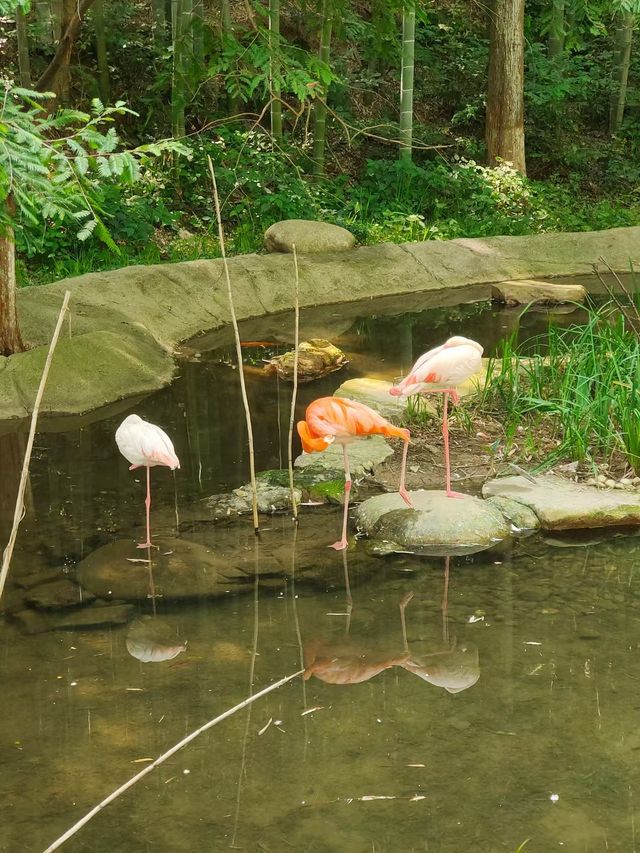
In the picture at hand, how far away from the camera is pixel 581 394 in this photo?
593cm

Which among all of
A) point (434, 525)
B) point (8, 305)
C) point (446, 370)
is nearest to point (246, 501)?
point (434, 525)

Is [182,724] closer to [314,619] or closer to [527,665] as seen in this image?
[314,619]

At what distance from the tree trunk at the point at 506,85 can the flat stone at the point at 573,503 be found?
30.9 feet

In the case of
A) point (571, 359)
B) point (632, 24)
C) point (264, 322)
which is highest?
point (632, 24)

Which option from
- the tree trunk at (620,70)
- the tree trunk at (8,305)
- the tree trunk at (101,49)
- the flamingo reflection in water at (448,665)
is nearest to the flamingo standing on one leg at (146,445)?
the flamingo reflection in water at (448,665)

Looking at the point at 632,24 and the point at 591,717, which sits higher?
the point at 632,24

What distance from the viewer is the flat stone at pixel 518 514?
534cm

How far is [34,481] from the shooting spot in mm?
6066

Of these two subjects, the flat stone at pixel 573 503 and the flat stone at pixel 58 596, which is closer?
the flat stone at pixel 58 596

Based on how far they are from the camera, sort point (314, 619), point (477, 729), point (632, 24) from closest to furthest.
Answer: point (477, 729) < point (314, 619) < point (632, 24)

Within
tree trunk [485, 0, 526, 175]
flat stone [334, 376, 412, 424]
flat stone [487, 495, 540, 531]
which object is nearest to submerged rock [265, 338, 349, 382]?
flat stone [334, 376, 412, 424]

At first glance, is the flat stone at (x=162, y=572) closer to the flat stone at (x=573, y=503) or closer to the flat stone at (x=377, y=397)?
the flat stone at (x=573, y=503)

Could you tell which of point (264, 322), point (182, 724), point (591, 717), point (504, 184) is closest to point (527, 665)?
point (591, 717)

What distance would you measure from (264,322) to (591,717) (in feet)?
21.7
